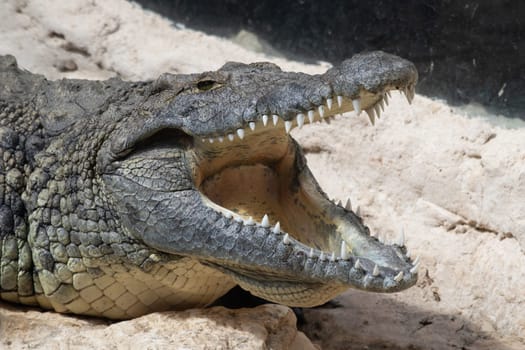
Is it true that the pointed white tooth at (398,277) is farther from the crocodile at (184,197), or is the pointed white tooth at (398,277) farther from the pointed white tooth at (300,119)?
the pointed white tooth at (300,119)

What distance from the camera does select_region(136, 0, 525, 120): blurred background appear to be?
3672mm

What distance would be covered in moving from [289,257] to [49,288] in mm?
974

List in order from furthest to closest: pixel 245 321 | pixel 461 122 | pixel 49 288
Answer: pixel 461 122 → pixel 49 288 → pixel 245 321

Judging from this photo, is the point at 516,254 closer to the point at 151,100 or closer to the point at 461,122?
the point at 461,122

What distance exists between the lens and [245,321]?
2.60 m

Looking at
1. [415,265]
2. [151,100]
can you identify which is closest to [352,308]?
[415,265]

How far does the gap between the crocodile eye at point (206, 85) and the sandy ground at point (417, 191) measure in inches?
47.3

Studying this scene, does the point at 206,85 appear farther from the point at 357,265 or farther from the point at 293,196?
the point at 357,265

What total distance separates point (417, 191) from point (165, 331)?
1.68 m

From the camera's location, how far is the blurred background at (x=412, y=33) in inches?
145

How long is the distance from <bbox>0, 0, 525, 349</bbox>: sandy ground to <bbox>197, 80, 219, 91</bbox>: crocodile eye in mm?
1202

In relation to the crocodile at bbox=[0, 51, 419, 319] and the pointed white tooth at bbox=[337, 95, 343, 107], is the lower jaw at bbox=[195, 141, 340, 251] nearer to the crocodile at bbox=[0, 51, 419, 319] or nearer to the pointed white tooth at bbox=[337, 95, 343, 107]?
the crocodile at bbox=[0, 51, 419, 319]

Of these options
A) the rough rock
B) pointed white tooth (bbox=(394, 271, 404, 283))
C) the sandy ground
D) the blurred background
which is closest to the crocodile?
pointed white tooth (bbox=(394, 271, 404, 283))

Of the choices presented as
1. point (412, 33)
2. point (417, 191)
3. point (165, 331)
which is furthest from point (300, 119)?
point (412, 33)
